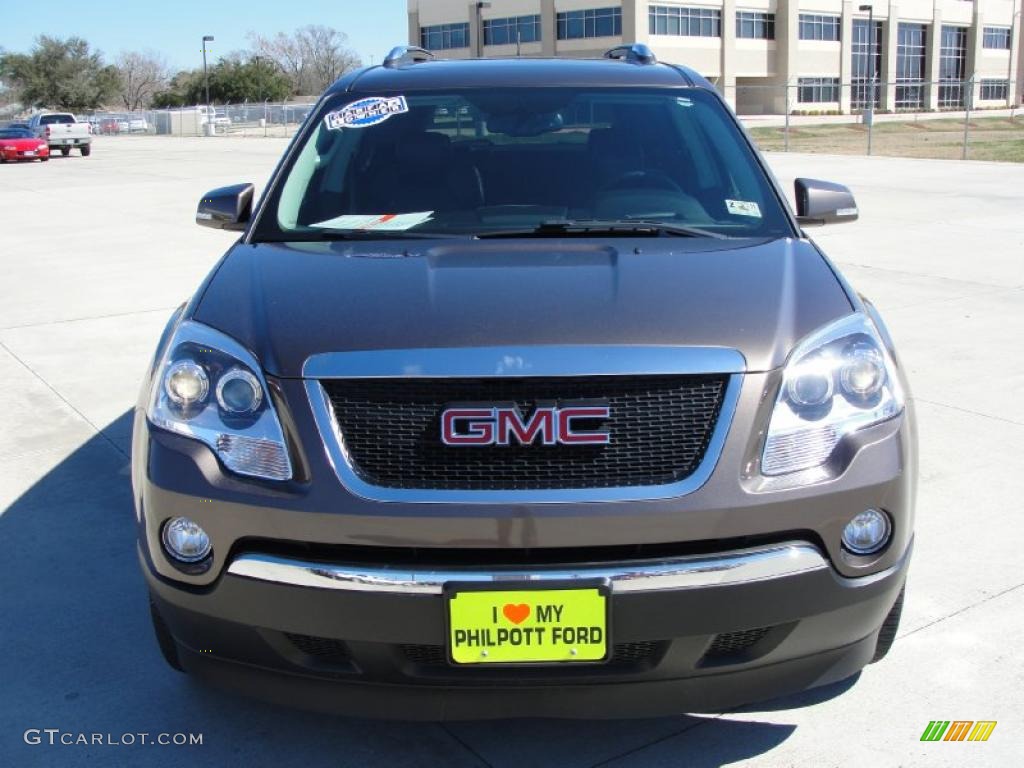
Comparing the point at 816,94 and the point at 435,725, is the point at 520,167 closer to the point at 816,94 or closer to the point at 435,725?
the point at 435,725

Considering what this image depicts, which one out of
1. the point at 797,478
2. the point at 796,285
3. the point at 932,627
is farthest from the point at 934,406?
the point at 797,478

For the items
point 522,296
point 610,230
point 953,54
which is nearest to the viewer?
point 522,296

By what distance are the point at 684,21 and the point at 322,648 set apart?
71.3m

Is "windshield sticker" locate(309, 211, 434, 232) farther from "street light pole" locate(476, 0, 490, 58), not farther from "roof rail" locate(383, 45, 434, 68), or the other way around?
"street light pole" locate(476, 0, 490, 58)

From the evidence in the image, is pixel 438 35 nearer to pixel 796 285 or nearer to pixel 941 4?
pixel 941 4

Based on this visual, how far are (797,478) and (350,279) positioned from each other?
4.10 ft

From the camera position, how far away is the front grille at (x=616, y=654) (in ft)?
7.68

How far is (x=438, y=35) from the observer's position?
80312 mm

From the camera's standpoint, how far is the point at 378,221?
351 cm

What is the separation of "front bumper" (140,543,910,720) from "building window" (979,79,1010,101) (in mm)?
92986

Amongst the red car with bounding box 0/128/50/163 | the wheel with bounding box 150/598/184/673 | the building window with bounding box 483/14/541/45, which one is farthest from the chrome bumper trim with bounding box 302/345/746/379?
the building window with bounding box 483/14/541/45

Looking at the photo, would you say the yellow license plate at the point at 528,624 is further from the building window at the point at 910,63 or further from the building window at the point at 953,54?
the building window at the point at 953,54

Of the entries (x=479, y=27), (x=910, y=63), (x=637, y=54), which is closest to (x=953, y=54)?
(x=910, y=63)

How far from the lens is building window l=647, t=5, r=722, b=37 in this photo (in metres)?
67.6
